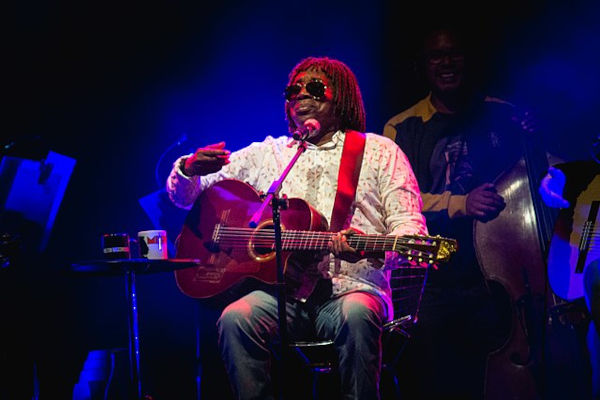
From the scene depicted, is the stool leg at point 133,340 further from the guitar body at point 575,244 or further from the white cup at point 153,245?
the guitar body at point 575,244

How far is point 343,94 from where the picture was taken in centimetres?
416

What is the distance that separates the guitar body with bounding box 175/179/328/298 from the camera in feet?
11.4

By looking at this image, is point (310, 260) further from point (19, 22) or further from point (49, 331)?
point (19, 22)

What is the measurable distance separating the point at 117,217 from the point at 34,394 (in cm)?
140

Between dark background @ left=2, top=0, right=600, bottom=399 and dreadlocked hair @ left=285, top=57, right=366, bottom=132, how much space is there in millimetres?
805

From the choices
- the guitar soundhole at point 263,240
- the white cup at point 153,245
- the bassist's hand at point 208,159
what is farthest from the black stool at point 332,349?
the bassist's hand at point 208,159

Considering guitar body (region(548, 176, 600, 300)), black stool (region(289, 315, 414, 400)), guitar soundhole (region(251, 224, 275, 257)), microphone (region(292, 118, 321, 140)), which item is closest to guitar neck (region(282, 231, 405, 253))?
guitar soundhole (region(251, 224, 275, 257))

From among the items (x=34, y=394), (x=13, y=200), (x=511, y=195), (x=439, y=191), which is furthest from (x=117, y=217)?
(x=511, y=195)

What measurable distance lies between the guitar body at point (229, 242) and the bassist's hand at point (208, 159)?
0.12 meters

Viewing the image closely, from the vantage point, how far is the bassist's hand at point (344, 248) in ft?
10.7

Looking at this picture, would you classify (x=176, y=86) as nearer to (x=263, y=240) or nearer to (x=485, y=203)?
(x=263, y=240)

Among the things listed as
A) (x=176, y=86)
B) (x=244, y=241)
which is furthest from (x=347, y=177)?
(x=176, y=86)

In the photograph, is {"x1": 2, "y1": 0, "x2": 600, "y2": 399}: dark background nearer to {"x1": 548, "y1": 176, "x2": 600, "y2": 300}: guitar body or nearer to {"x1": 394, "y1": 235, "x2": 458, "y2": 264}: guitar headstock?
{"x1": 548, "y1": 176, "x2": 600, "y2": 300}: guitar body

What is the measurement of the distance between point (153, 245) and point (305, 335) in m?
0.97
